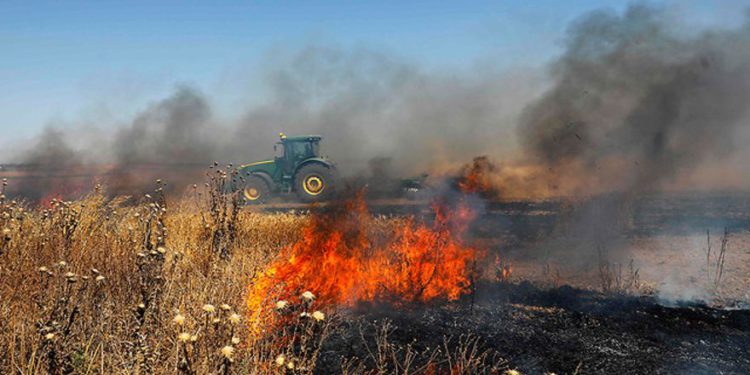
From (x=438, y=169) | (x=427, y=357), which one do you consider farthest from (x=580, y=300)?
(x=438, y=169)

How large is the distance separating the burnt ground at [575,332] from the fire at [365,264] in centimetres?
41

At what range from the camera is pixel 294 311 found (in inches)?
156

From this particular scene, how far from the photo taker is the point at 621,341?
5.06 meters

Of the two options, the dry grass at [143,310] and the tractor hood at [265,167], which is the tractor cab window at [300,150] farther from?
the dry grass at [143,310]

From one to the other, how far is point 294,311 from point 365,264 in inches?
110

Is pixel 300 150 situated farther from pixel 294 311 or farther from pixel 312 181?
pixel 294 311

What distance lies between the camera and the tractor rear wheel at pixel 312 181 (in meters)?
17.0

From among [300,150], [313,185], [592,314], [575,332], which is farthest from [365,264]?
[300,150]

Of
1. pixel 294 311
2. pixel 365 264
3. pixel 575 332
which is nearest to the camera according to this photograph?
pixel 294 311

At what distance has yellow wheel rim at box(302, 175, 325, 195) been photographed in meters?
17.1

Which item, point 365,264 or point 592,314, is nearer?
point 592,314

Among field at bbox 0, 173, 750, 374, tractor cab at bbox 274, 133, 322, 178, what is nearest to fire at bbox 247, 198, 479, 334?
field at bbox 0, 173, 750, 374

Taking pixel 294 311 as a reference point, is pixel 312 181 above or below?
above

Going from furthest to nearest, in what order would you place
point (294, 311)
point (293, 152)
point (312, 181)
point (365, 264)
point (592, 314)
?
point (293, 152) < point (312, 181) < point (365, 264) < point (592, 314) < point (294, 311)
